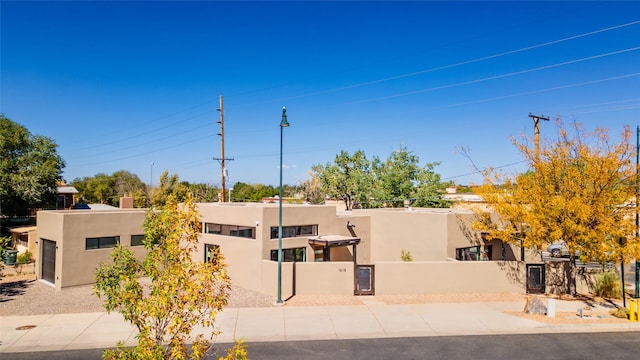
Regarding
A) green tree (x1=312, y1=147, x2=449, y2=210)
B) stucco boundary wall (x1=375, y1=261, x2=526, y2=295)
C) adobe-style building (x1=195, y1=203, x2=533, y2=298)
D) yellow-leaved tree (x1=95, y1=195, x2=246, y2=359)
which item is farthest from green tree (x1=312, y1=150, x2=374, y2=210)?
yellow-leaved tree (x1=95, y1=195, x2=246, y2=359)

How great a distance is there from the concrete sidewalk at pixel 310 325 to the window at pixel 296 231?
483 cm

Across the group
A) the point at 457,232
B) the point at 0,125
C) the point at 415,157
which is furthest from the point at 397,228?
the point at 0,125

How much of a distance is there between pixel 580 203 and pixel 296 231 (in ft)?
43.2

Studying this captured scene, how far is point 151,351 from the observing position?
19.8 ft

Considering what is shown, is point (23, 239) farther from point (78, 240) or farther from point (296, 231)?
point (296, 231)

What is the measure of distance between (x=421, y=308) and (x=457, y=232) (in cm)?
657

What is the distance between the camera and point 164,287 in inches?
245

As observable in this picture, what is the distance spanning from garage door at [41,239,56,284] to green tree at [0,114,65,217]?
18164 mm

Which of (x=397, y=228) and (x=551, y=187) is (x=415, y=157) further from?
(x=551, y=187)

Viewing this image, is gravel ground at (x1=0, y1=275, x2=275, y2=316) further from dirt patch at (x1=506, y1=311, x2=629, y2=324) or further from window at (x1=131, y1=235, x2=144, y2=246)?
dirt patch at (x1=506, y1=311, x2=629, y2=324)

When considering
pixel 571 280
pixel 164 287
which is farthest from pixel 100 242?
pixel 571 280

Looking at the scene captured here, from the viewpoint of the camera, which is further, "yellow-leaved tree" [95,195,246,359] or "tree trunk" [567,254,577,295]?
"tree trunk" [567,254,577,295]

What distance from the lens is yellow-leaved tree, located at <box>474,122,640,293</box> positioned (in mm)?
17203

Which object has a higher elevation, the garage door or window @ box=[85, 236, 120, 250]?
window @ box=[85, 236, 120, 250]
